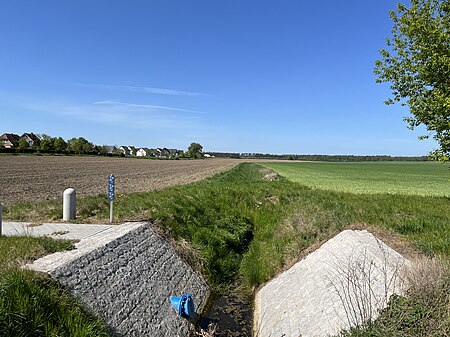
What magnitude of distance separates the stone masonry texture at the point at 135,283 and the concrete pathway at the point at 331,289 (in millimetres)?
2217

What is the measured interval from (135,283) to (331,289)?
462 cm

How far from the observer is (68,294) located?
580 centimetres

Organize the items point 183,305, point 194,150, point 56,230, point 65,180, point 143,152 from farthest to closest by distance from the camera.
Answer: point 143,152, point 194,150, point 65,180, point 56,230, point 183,305

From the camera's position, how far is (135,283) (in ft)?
25.5

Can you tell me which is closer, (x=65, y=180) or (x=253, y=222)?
(x=253, y=222)

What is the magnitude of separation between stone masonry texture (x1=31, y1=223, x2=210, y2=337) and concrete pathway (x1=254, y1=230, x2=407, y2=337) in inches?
87.3

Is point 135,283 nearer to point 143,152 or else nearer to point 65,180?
point 65,180

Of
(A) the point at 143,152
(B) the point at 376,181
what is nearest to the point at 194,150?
(A) the point at 143,152

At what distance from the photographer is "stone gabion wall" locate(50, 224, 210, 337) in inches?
249

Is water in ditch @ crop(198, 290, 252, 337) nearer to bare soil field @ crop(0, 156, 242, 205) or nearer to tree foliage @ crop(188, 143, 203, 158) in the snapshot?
bare soil field @ crop(0, 156, 242, 205)

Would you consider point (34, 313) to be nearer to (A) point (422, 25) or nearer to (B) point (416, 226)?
(B) point (416, 226)

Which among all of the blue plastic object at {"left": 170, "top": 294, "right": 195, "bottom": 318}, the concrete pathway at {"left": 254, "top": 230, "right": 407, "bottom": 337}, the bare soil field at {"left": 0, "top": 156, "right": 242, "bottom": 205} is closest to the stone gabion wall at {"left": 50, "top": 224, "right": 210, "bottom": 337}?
the blue plastic object at {"left": 170, "top": 294, "right": 195, "bottom": 318}

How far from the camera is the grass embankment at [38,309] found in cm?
446

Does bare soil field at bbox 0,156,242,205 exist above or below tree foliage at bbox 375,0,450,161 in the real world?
Result: below
